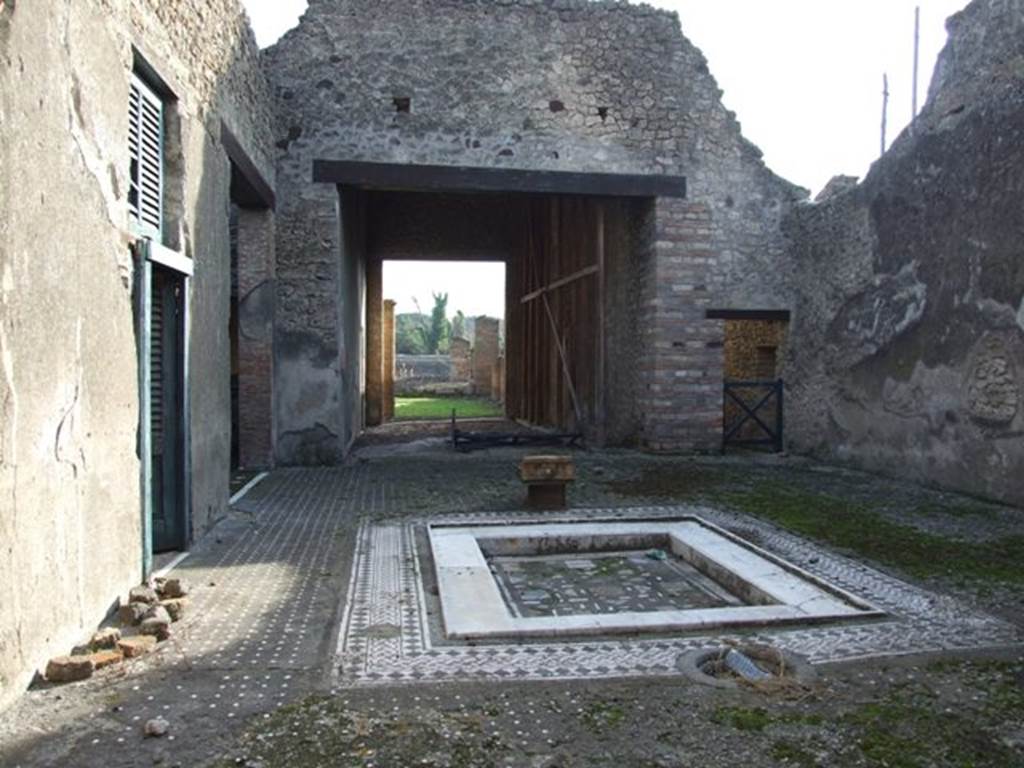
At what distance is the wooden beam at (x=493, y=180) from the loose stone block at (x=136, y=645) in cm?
776

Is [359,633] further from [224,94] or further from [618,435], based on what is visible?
[618,435]

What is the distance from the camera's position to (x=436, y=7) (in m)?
10.8

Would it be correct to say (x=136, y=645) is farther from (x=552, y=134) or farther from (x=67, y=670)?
(x=552, y=134)

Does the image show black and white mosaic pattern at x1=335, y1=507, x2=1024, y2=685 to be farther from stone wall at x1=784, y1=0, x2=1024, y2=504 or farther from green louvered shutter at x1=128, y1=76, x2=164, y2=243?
stone wall at x1=784, y1=0, x2=1024, y2=504

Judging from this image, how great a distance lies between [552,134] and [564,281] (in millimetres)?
3845

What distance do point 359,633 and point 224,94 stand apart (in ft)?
17.0

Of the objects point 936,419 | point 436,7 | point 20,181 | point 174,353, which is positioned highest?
point 436,7

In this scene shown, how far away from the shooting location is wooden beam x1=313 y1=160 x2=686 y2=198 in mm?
10656

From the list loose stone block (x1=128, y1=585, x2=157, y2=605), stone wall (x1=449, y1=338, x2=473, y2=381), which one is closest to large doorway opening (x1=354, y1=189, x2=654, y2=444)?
loose stone block (x1=128, y1=585, x2=157, y2=605)

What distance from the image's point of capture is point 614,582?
17.8 feet

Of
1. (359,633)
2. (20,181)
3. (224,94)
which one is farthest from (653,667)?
(224,94)

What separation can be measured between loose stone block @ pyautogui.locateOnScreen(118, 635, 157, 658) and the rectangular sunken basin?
1347mm

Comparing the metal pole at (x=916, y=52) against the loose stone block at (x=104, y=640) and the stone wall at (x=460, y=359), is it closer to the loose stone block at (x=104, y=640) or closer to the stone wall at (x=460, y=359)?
the stone wall at (x=460, y=359)

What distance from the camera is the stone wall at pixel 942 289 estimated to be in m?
7.65
